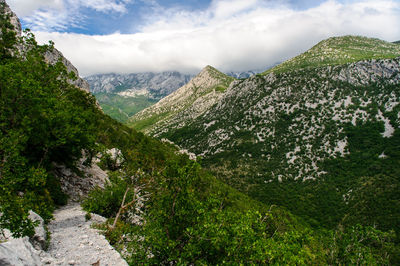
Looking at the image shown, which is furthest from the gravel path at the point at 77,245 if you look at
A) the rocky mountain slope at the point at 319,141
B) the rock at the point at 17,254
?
the rocky mountain slope at the point at 319,141

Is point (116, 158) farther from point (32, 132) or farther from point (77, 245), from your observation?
point (77, 245)

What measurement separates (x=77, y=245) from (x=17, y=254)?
237 inches

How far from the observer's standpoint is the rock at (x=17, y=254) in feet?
26.6

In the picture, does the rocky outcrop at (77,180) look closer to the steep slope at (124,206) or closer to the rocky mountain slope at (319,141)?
the steep slope at (124,206)

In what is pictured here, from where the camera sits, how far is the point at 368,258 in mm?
26891

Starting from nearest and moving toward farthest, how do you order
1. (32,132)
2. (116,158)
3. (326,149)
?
1. (32,132)
2. (116,158)
3. (326,149)

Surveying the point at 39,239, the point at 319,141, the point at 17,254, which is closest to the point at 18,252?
the point at 17,254

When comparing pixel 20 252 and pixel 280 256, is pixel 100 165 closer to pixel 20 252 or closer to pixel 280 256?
pixel 20 252

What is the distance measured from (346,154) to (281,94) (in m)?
78.9

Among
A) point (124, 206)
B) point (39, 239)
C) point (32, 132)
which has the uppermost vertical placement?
point (32, 132)

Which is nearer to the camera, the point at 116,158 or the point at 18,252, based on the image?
the point at 18,252

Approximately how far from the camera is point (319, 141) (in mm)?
154125

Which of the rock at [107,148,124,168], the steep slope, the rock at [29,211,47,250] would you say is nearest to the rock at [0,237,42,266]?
the steep slope

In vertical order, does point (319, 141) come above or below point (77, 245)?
below
